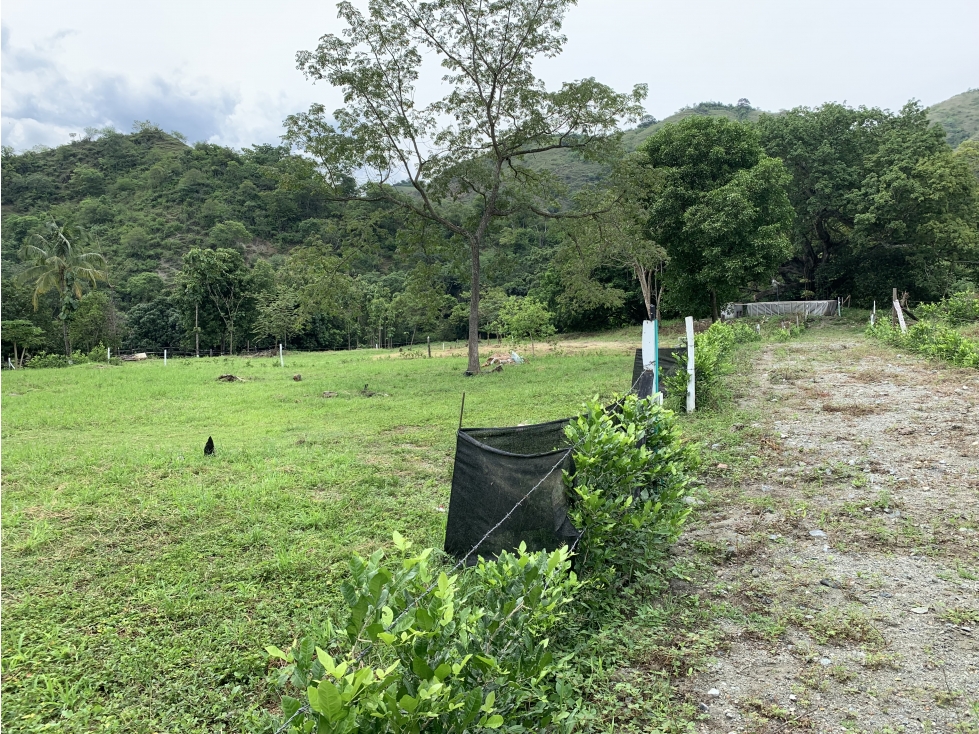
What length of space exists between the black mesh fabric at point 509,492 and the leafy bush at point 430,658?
85cm

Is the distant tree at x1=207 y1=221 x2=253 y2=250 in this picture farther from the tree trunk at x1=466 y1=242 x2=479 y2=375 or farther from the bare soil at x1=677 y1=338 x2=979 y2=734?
the bare soil at x1=677 y1=338 x2=979 y2=734

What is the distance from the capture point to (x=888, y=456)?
5379 mm

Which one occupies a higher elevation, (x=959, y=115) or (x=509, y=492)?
(x=959, y=115)

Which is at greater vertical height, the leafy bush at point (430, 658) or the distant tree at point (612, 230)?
the distant tree at point (612, 230)

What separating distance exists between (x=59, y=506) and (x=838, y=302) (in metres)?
33.3

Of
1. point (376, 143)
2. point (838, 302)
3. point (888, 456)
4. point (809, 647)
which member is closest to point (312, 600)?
point (809, 647)

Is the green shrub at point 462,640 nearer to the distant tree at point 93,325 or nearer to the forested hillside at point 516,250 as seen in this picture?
the forested hillside at point 516,250

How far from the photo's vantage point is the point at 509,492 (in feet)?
10.2

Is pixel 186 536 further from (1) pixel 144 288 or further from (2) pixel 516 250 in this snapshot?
(2) pixel 516 250

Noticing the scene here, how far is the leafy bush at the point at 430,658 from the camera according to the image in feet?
4.21

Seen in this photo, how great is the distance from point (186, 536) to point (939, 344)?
1300 cm

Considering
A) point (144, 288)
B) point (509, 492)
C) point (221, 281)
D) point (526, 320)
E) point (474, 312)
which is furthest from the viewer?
point (144, 288)

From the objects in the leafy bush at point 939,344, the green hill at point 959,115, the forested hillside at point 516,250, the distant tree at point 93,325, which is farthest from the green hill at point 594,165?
the leafy bush at point 939,344

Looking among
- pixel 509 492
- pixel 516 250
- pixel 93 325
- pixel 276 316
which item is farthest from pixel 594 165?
pixel 509 492
